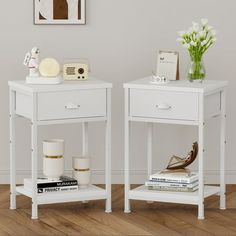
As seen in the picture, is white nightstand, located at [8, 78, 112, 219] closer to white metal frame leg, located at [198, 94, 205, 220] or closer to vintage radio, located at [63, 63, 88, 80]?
vintage radio, located at [63, 63, 88, 80]

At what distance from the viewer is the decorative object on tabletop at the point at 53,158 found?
445cm

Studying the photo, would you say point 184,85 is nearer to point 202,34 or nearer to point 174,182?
point 202,34

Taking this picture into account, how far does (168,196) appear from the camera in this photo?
4.43 meters

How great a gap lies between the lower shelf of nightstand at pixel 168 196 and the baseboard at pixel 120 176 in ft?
1.77

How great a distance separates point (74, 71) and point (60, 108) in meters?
0.27

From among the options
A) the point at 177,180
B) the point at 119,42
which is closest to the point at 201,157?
the point at 177,180

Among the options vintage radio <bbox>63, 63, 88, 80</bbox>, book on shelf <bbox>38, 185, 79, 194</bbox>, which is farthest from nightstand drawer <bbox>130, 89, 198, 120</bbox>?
book on shelf <bbox>38, 185, 79, 194</bbox>

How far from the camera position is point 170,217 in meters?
4.39

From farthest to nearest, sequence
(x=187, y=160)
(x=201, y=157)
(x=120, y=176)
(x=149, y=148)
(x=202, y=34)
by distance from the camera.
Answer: (x=120, y=176) → (x=149, y=148) → (x=187, y=160) → (x=202, y=34) → (x=201, y=157)

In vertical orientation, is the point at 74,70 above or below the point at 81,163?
above

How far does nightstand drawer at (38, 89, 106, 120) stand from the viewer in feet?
14.0

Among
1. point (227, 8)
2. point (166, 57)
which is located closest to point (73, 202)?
point (166, 57)

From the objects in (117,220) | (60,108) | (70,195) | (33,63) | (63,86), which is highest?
(33,63)

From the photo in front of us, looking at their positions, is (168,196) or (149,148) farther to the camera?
(149,148)
